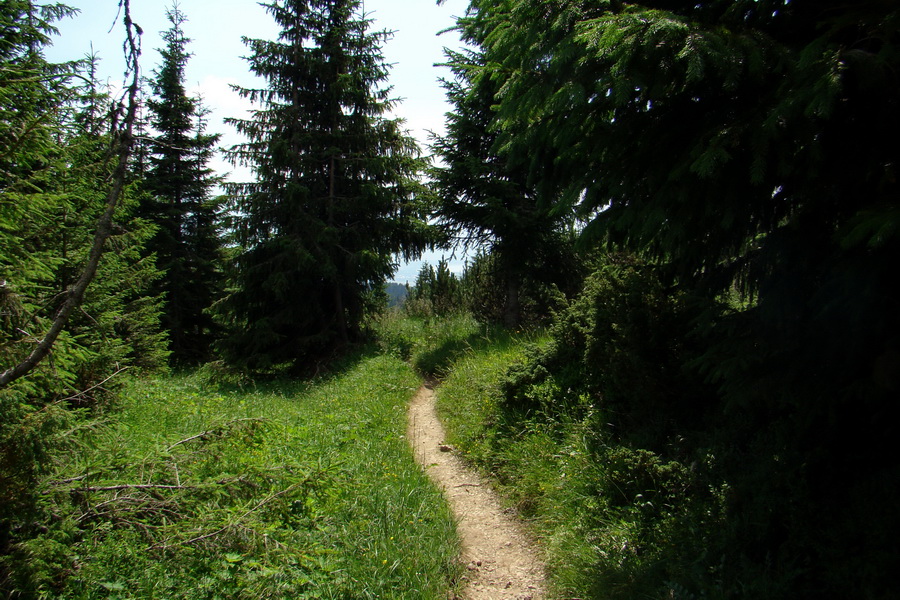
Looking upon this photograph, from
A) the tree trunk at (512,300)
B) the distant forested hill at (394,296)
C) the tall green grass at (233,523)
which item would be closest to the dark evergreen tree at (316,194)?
the distant forested hill at (394,296)

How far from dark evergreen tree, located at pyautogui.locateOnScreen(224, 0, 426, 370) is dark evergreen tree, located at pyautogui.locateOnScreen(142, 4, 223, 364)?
4784mm

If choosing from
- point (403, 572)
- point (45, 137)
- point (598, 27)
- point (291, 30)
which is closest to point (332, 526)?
point (403, 572)

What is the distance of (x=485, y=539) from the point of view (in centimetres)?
486

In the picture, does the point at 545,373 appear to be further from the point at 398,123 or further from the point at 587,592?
the point at 398,123

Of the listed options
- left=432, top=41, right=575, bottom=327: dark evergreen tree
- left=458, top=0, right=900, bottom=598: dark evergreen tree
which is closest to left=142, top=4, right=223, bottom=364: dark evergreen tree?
left=432, top=41, right=575, bottom=327: dark evergreen tree

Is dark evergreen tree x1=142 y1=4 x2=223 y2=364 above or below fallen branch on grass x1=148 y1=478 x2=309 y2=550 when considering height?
above

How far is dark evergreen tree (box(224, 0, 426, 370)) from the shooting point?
42.8ft

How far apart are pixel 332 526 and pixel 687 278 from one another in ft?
13.1

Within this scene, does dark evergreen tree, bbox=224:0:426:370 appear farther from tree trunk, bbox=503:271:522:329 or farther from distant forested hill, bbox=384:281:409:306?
tree trunk, bbox=503:271:522:329

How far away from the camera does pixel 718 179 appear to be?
3039 millimetres

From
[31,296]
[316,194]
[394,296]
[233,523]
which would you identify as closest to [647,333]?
[233,523]

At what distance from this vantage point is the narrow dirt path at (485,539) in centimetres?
409

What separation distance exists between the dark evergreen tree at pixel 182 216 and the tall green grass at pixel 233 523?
43.8 feet

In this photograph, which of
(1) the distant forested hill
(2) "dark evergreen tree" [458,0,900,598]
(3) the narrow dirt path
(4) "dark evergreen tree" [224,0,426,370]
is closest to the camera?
(2) "dark evergreen tree" [458,0,900,598]
